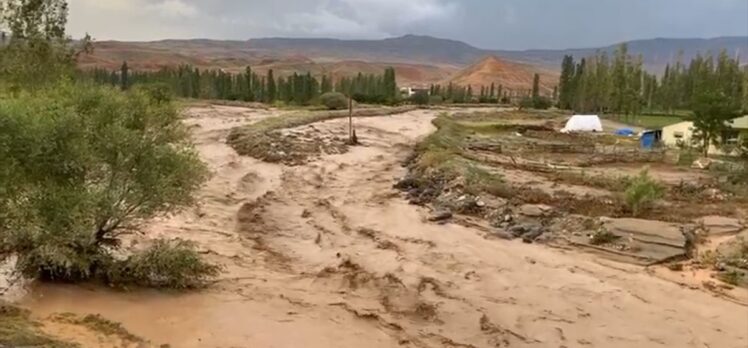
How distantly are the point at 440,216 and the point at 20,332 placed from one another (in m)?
13.9

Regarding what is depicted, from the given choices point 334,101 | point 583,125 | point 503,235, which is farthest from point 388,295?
point 334,101

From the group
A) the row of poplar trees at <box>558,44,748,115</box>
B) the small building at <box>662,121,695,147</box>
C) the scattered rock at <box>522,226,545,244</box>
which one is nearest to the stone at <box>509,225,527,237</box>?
the scattered rock at <box>522,226,545,244</box>

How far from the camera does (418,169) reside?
107 feet

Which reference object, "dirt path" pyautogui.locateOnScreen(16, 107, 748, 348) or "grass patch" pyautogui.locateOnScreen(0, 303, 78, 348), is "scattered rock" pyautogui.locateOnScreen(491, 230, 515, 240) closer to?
"dirt path" pyautogui.locateOnScreen(16, 107, 748, 348)

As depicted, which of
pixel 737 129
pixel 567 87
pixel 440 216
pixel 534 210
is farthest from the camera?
pixel 567 87

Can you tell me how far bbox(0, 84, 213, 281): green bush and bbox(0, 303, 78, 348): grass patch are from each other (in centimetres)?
145

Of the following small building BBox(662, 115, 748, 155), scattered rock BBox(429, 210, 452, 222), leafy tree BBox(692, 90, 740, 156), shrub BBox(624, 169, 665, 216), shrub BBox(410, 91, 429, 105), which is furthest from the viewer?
shrub BBox(410, 91, 429, 105)

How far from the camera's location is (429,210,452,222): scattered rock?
76.3 ft

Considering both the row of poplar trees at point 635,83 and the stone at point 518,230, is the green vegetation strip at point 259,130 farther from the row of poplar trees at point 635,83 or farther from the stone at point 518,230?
the row of poplar trees at point 635,83

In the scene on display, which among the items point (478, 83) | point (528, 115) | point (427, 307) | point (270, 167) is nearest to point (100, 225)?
point (427, 307)

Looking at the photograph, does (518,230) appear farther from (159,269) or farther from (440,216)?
(159,269)

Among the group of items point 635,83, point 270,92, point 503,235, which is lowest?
point 503,235

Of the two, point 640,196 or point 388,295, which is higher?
point 640,196

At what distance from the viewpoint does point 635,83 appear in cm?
8394
